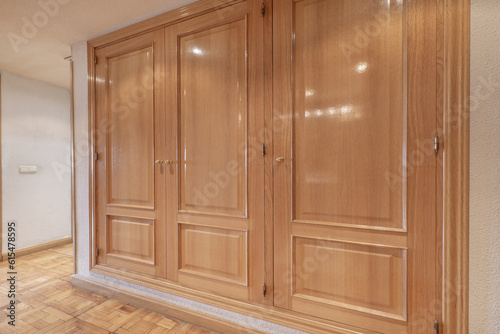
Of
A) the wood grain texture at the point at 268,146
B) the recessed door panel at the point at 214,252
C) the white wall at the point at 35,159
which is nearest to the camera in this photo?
the wood grain texture at the point at 268,146

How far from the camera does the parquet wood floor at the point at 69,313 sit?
1.77 metres

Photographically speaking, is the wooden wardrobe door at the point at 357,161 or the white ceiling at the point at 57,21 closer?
the wooden wardrobe door at the point at 357,161

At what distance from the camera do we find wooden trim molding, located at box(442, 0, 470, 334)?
1.19 metres

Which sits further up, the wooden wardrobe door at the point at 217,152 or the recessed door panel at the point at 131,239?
the wooden wardrobe door at the point at 217,152

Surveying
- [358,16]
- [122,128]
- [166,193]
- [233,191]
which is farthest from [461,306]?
[122,128]

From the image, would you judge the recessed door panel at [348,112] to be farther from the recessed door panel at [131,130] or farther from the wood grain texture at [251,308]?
the recessed door panel at [131,130]

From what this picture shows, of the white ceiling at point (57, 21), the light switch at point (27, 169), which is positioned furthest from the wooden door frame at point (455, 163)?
the light switch at point (27, 169)

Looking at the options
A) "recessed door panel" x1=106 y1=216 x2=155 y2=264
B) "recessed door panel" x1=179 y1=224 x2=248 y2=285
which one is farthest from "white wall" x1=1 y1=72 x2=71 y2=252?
"recessed door panel" x1=179 y1=224 x2=248 y2=285

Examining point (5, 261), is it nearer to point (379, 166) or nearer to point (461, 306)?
point (379, 166)

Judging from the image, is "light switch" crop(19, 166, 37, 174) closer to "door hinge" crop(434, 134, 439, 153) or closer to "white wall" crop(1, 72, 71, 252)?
"white wall" crop(1, 72, 71, 252)

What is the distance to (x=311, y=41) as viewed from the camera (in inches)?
58.6

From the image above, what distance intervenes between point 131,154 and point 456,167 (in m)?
2.13

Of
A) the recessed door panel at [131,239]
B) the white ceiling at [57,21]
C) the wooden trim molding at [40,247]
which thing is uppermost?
the white ceiling at [57,21]

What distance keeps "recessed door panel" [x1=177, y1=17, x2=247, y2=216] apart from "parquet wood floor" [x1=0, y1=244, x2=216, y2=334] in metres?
0.83
